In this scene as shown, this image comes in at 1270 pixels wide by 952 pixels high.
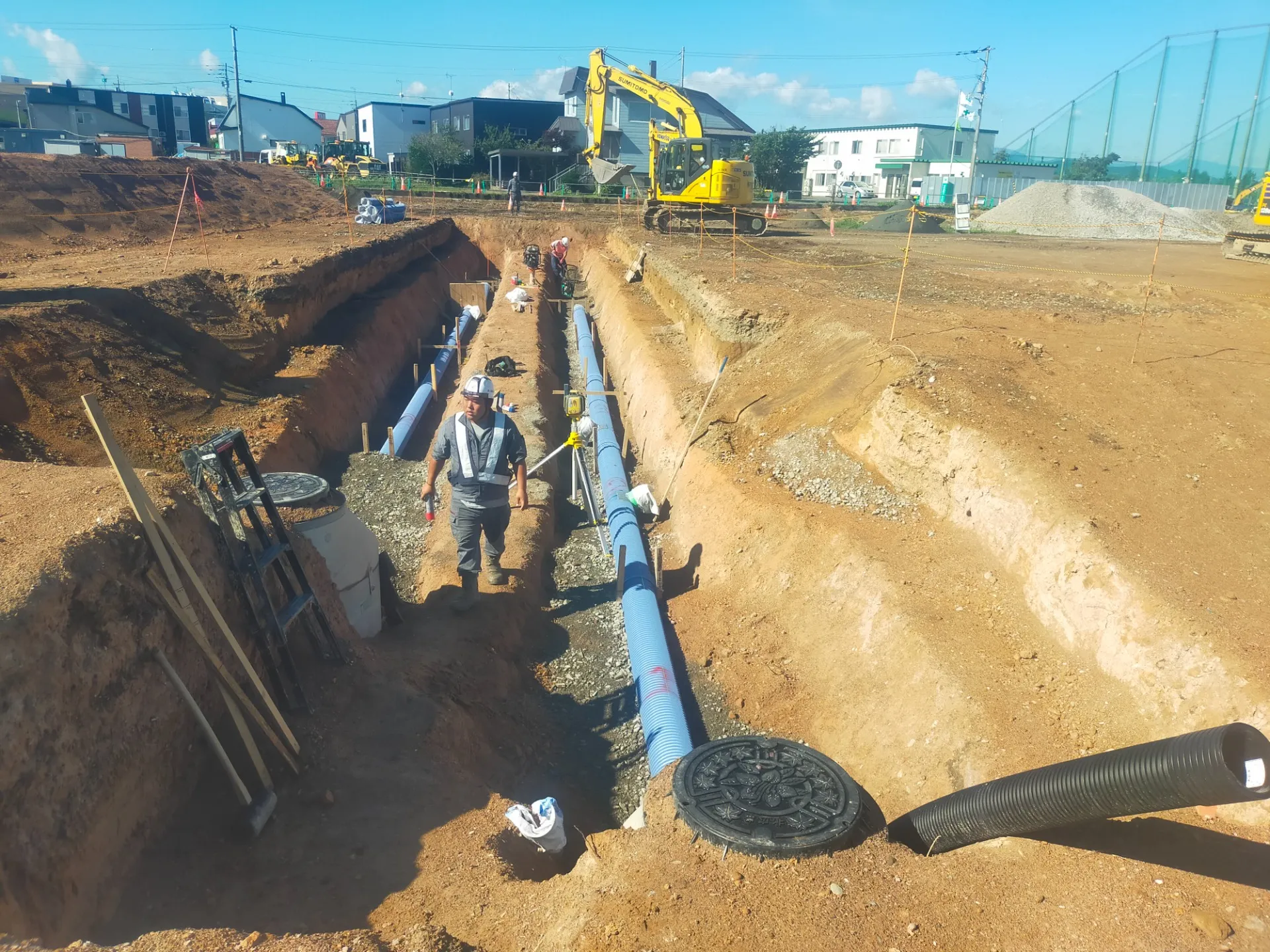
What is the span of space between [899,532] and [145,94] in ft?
223

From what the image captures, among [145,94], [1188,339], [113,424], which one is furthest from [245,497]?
[145,94]

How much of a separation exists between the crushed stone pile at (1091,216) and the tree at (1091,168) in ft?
43.3

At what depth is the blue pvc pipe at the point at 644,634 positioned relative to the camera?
5.82 meters

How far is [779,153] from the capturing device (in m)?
53.3

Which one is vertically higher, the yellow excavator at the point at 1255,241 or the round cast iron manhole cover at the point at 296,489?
the yellow excavator at the point at 1255,241

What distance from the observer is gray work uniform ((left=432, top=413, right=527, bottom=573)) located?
22.4 ft

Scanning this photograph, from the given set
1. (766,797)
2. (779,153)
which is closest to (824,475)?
(766,797)

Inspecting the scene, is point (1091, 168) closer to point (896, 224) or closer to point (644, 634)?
point (896, 224)

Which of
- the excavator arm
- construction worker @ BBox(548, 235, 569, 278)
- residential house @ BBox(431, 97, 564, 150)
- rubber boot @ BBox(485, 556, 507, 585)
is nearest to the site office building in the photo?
residential house @ BBox(431, 97, 564, 150)

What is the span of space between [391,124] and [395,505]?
6630cm

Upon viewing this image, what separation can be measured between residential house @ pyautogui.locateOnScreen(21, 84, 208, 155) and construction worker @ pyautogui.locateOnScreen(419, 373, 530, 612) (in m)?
49.0

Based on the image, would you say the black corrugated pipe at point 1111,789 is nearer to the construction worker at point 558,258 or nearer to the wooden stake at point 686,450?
the wooden stake at point 686,450

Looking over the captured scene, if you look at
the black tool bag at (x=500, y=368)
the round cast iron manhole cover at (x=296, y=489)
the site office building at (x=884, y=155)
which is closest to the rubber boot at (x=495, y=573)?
the round cast iron manhole cover at (x=296, y=489)

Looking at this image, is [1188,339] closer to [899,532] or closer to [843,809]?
[899,532]
